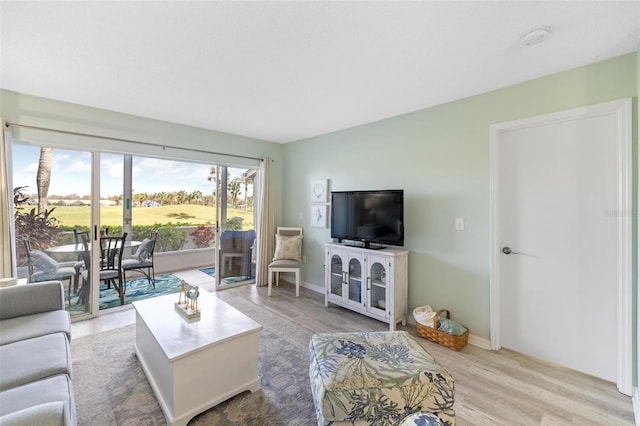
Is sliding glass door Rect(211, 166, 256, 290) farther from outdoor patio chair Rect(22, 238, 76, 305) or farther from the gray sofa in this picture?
the gray sofa

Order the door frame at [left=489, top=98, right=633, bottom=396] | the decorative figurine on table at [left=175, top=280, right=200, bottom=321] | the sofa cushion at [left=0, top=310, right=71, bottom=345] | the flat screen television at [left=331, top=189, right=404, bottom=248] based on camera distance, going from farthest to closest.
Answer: the flat screen television at [left=331, top=189, right=404, bottom=248]
the decorative figurine on table at [left=175, top=280, right=200, bottom=321]
the door frame at [left=489, top=98, right=633, bottom=396]
the sofa cushion at [left=0, top=310, right=71, bottom=345]

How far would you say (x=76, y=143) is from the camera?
116 inches

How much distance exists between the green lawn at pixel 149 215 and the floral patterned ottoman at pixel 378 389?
3253 mm

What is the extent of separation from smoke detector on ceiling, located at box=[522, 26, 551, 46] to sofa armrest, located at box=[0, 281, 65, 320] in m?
3.85

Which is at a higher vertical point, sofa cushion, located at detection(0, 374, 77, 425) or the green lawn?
the green lawn

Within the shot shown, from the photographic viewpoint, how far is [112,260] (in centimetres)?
370

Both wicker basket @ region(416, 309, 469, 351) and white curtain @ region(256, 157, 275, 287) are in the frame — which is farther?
white curtain @ region(256, 157, 275, 287)

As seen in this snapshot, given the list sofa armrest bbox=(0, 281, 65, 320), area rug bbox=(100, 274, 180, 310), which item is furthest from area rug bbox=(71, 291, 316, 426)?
area rug bbox=(100, 274, 180, 310)

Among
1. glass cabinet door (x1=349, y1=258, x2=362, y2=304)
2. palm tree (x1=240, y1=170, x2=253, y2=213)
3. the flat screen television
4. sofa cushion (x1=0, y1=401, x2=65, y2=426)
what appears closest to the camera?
sofa cushion (x1=0, y1=401, x2=65, y2=426)

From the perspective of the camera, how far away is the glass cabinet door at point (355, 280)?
3.20 meters

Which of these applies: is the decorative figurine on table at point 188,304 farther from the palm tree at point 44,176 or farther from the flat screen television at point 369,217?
the palm tree at point 44,176

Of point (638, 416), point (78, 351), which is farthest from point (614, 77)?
point (78, 351)

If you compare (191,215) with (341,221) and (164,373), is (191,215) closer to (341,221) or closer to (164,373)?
(341,221)

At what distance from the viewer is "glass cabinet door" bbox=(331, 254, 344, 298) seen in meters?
3.42
